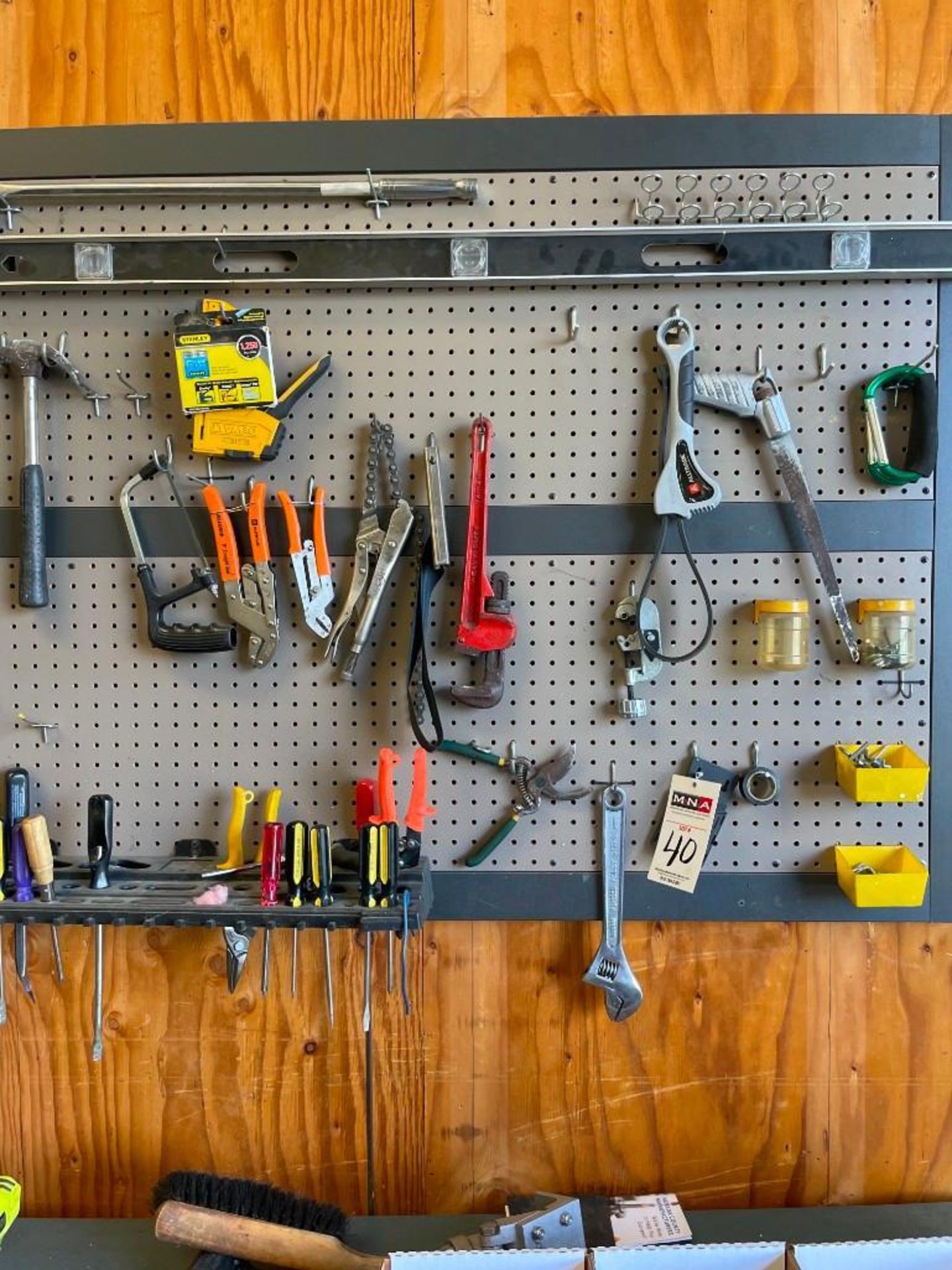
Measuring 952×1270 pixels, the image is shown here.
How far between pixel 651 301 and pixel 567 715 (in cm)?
61

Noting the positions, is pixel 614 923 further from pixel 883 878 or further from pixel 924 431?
pixel 924 431

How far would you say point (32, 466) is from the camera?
121 cm

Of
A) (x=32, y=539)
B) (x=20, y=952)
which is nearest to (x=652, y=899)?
(x=20, y=952)

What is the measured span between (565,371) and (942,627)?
26.2 inches

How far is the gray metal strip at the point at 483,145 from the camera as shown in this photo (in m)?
1.18

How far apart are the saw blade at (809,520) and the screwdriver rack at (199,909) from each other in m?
0.70

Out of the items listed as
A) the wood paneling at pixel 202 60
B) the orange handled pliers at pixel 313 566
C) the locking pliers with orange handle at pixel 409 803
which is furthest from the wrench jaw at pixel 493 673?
the wood paneling at pixel 202 60

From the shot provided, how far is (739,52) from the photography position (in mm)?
1220

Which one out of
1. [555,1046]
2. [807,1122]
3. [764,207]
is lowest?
[807,1122]

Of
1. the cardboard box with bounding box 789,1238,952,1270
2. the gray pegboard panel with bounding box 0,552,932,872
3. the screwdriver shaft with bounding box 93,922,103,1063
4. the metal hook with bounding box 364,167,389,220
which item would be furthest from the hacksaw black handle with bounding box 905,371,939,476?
the screwdriver shaft with bounding box 93,922,103,1063

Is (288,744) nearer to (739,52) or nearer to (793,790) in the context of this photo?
(793,790)

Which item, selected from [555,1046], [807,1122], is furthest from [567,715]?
[807,1122]

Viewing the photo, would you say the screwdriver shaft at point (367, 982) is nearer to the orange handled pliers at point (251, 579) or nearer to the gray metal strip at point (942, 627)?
the orange handled pliers at point (251, 579)

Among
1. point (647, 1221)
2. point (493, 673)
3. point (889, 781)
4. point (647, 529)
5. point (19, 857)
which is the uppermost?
point (647, 529)
